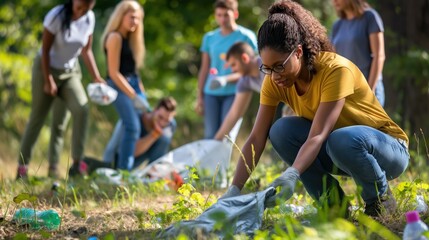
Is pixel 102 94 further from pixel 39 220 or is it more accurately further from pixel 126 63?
→ pixel 39 220

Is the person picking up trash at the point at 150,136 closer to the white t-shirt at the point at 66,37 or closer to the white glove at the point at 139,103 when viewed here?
the white glove at the point at 139,103

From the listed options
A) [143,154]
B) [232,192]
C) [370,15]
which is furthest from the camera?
[143,154]

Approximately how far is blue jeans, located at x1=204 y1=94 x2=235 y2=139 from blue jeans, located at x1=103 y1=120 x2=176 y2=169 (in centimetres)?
62

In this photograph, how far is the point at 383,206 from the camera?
12.9 feet

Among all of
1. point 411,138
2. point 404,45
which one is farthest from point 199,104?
point 404,45

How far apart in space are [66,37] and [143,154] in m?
1.47

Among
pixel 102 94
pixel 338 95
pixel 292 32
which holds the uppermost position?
pixel 292 32

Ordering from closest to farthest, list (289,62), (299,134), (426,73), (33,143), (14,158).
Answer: (289,62) < (299,134) < (33,143) < (426,73) < (14,158)

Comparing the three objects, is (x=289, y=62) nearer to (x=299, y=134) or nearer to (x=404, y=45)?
(x=299, y=134)

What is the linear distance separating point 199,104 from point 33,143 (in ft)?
5.22

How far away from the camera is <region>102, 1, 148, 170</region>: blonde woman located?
7.31 meters

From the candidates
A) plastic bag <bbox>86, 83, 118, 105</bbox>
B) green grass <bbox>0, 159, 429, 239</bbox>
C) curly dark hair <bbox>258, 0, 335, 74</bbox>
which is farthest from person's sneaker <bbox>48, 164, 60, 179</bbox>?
curly dark hair <bbox>258, 0, 335, 74</bbox>

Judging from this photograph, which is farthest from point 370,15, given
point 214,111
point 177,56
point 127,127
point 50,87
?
point 177,56

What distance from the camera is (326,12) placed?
545 inches
